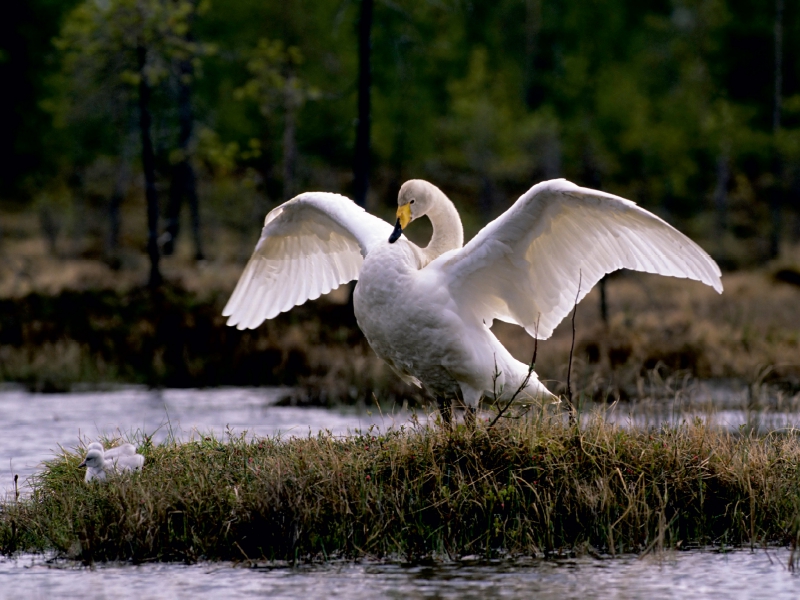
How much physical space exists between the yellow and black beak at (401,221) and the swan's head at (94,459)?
7.79ft

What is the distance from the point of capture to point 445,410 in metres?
7.88

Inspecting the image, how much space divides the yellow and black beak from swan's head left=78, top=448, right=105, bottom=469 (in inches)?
93.4

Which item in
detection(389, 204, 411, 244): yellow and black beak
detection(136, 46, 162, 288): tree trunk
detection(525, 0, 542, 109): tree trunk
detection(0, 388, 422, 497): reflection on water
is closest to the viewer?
detection(389, 204, 411, 244): yellow and black beak

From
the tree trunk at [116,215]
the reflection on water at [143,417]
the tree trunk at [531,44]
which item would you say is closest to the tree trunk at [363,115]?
the reflection on water at [143,417]

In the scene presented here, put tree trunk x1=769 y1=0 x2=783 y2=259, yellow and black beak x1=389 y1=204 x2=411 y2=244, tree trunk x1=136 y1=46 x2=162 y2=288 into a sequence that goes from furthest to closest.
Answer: tree trunk x1=769 y1=0 x2=783 y2=259, tree trunk x1=136 y1=46 x2=162 y2=288, yellow and black beak x1=389 y1=204 x2=411 y2=244

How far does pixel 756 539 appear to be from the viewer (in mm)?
7070

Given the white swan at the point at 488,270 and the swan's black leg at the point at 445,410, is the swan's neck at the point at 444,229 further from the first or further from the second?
the swan's black leg at the point at 445,410

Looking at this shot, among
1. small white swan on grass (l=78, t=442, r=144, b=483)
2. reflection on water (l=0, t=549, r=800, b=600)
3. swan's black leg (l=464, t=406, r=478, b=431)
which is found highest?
swan's black leg (l=464, t=406, r=478, b=431)

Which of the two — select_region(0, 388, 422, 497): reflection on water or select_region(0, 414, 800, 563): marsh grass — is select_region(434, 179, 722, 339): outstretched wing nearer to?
select_region(0, 414, 800, 563): marsh grass

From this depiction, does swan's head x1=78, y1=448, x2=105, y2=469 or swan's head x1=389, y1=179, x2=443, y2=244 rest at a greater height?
swan's head x1=389, y1=179, x2=443, y2=244

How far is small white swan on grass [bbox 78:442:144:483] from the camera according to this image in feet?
24.1

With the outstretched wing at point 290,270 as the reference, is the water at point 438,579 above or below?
below

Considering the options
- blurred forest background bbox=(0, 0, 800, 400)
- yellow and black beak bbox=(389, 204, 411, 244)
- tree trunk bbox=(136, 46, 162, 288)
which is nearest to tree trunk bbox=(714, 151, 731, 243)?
blurred forest background bbox=(0, 0, 800, 400)

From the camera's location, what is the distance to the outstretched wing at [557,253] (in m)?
7.36
